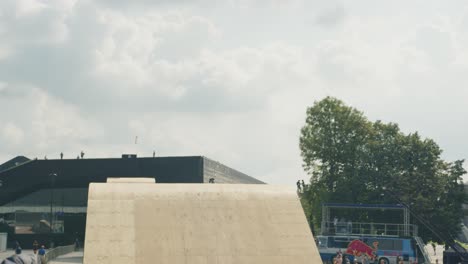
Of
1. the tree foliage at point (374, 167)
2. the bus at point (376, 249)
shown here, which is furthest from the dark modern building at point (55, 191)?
the bus at point (376, 249)

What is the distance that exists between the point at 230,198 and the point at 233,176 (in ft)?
171

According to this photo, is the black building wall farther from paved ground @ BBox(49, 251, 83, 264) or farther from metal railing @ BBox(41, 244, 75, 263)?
paved ground @ BBox(49, 251, 83, 264)

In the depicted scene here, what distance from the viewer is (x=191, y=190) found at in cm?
2617

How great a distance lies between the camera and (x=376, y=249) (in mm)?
43000

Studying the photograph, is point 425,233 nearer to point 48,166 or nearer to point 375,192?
point 375,192

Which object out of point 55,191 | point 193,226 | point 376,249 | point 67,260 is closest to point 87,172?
point 55,191

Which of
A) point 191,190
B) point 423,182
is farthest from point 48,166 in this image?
point 191,190

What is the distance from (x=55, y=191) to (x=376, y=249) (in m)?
39.0

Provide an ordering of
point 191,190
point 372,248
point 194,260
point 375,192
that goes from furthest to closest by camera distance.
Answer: point 375,192 → point 372,248 → point 191,190 → point 194,260

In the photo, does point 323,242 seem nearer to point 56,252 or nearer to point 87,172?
point 56,252

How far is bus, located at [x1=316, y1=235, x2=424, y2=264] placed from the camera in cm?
4275

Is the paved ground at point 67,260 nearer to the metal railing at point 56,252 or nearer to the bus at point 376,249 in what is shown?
the metal railing at point 56,252

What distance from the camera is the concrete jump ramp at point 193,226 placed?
23.3m

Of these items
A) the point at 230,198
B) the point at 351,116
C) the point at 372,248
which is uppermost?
the point at 351,116
